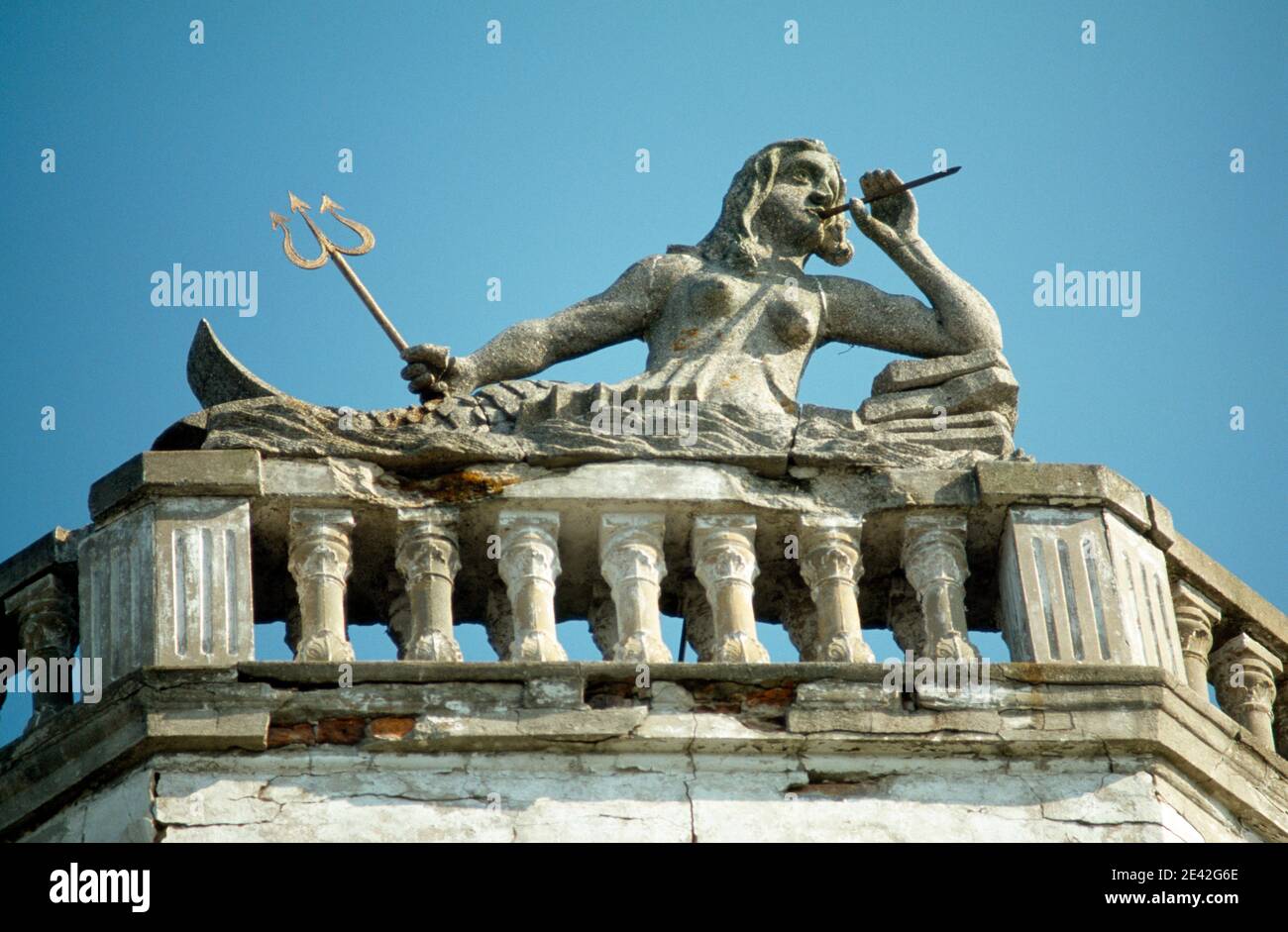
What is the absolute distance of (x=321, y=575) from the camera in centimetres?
1570

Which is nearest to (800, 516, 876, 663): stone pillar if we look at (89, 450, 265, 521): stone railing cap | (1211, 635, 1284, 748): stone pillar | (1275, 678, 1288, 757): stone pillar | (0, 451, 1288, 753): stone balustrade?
(0, 451, 1288, 753): stone balustrade

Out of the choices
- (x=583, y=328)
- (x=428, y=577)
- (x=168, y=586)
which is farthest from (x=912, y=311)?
(x=168, y=586)

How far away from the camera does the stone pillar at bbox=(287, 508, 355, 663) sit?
15422 mm

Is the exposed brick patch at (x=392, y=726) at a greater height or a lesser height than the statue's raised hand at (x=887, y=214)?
lesser

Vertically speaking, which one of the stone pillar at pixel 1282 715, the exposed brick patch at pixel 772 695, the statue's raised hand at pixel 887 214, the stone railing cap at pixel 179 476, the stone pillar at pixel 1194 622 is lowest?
the stone pillar at pixel 1282 715

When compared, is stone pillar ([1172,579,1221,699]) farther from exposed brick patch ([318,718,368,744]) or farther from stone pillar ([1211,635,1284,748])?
exposed brick patch ([318,718,368,744])

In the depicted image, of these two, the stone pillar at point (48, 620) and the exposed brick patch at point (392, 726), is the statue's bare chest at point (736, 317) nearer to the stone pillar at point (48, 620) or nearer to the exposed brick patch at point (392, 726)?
the exposed brick patch at point (392, 726)

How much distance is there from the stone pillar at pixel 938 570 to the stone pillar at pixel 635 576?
1105mm

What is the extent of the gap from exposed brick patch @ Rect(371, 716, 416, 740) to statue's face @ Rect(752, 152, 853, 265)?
3638 millimetres

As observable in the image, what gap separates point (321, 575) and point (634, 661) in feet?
4.65

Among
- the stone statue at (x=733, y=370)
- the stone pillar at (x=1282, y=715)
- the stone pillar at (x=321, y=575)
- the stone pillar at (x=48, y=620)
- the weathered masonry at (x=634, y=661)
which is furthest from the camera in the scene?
the stone pillar at (x=1282, y=715)

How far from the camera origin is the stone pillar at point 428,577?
50.9ft

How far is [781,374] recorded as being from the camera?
17.0 m

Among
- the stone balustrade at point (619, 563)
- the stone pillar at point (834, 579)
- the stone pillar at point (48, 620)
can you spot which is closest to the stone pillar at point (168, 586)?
the stone balustrade at point (619, 563)
